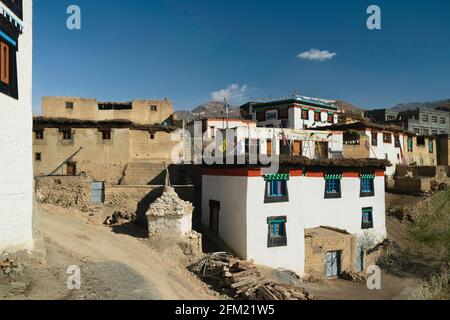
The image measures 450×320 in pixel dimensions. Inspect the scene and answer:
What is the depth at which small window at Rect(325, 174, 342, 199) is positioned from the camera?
25.2m

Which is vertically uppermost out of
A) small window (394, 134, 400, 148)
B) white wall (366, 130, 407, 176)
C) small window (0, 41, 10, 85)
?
small window (0, 41, 10, 85)

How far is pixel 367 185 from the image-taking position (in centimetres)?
2698

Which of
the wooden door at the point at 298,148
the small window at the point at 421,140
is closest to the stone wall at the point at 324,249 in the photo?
the wooden door at the point at 298,148

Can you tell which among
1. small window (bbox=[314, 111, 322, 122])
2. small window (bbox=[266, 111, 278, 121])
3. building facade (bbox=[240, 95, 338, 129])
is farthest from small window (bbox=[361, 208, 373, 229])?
small window (bbox=[314, 111, 322, 122])

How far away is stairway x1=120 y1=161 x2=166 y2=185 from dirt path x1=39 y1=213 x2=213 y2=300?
6.64 meters

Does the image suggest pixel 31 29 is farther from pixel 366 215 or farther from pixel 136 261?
pixel 366 215

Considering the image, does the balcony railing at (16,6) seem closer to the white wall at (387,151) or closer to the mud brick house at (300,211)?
the mud brick house at (300,211)

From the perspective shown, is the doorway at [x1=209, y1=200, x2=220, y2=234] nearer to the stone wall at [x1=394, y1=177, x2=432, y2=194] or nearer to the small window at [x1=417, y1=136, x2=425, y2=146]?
the stone wall at [x1=394, y1=177, x2=432, y2=194]

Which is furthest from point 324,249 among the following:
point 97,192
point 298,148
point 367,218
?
point 97,192

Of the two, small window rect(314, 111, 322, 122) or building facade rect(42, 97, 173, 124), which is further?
small window rect(314, 111, 322, 122)

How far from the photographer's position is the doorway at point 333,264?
23.1 meters

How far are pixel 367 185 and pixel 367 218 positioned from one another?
2.53 m

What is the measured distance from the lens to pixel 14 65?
13.8 meters
